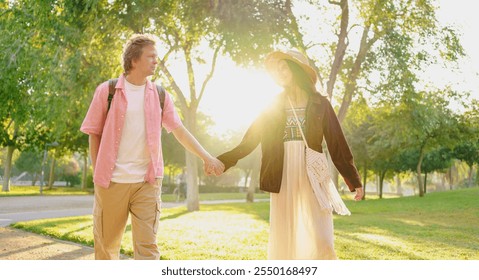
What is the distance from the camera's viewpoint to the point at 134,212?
446 centimetres

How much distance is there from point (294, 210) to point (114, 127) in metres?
1.67

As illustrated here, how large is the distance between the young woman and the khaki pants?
1.01 meters

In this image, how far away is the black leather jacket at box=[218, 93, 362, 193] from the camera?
15.7ft

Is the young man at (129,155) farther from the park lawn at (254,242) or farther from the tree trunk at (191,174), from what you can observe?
the tree trunk at (191,174)

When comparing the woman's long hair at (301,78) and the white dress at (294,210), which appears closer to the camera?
the white dress at (294,210)

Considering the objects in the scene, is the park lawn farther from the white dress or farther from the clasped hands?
the white dress


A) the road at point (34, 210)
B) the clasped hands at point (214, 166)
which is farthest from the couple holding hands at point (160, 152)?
the road at point (34, 210)

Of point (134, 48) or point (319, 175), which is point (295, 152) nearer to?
point (319, 175)

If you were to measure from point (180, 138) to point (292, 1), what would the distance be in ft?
42.9

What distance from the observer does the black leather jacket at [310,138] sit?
4.78m

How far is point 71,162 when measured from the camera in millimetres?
66438

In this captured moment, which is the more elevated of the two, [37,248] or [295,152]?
[295,152]

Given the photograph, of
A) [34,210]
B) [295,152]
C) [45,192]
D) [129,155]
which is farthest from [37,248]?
[45,192]

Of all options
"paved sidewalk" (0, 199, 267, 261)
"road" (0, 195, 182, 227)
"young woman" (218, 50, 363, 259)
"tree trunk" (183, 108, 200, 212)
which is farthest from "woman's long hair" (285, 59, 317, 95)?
"tree trunk" (183, 108, 200, 212)
